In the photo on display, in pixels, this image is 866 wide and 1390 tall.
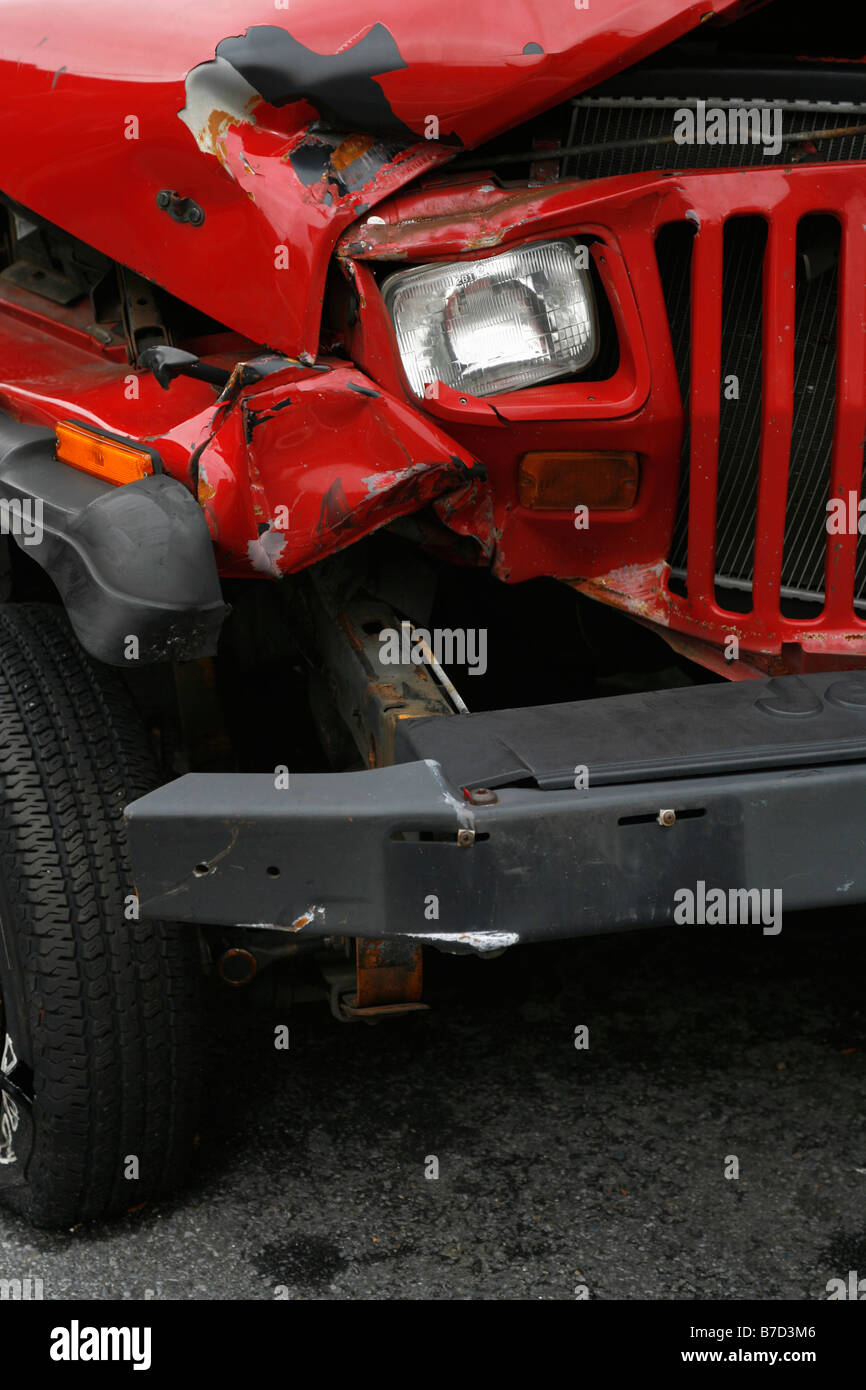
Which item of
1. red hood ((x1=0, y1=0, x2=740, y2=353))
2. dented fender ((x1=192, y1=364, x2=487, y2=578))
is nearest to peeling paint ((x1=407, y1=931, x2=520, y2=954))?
dented fender ((x1=192, y1=364, x2=487, y2=578))

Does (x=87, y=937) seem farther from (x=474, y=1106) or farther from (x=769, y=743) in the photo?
(x=769, y=743)

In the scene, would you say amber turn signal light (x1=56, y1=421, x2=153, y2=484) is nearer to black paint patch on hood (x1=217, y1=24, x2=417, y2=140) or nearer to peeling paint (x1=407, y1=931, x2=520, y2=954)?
black paint patch on hood (x1=217, y1=24, x2=417, y2=140)

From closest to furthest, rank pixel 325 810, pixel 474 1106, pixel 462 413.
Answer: pixel 325 810 < pixel 462 413 < pixel 474 1106

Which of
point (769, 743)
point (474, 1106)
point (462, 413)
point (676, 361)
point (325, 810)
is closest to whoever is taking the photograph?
point (325, 810)

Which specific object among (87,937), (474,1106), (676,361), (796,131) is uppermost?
(796,131)

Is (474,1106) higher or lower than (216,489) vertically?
lower

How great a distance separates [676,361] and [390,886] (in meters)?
0.99

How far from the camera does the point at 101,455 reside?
7.47 feet

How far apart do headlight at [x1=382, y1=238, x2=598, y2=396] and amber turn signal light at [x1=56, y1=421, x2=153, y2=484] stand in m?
0.42

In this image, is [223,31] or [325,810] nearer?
[325,810]

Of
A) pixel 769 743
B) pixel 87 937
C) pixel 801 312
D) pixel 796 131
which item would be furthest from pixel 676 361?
pixel 87 937

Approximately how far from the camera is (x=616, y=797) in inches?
73.9

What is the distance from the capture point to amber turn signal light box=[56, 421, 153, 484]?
2.19 metres

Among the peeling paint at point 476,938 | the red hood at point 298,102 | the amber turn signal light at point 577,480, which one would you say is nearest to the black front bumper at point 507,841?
the peeling paint at point 476,938
